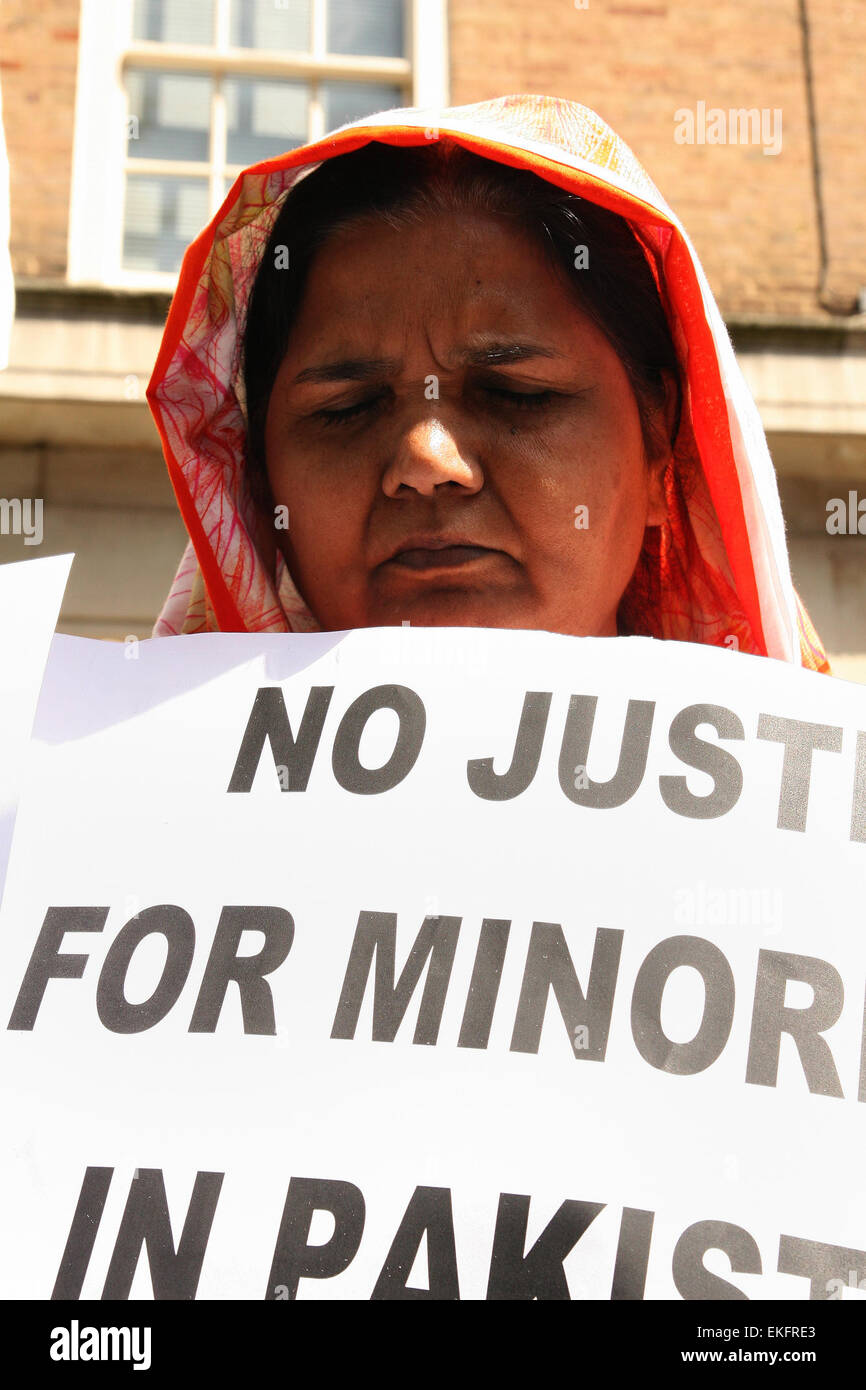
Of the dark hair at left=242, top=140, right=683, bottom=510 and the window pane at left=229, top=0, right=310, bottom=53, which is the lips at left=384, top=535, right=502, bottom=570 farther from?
the window pane at left=229, top=0, right=310, bottom=53

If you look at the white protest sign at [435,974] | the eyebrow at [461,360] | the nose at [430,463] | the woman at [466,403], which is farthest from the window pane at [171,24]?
the white protest sign at [435,974]

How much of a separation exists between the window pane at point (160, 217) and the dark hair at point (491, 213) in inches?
175

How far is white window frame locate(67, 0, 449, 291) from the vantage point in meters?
5.37

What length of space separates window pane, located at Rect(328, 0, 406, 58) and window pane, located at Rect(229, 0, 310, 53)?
4.9 inches

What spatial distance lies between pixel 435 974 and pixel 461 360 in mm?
558

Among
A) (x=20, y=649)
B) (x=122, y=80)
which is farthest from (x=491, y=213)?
(x=122, y=80)

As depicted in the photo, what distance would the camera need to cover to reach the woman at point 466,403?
116 cm

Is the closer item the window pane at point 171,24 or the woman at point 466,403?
the woman at point 466,403

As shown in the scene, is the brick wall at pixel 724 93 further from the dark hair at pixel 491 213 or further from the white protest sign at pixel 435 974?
the white protest sign at pixel 435 974

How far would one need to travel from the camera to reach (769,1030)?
34.4 inches

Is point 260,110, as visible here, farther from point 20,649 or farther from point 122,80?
point 20,649

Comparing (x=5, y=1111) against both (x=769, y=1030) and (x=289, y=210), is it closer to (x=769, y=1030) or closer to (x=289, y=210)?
(x=769, y=1030)

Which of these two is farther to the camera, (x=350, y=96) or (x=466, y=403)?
(x=350, y=96)

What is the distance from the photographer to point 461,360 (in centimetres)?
118
